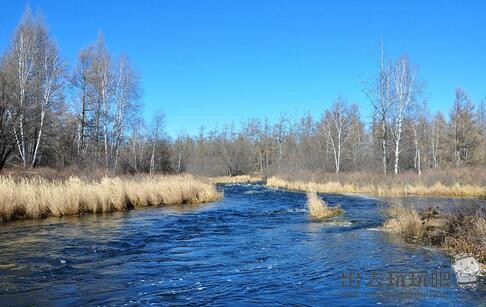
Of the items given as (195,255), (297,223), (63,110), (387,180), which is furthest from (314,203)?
(63,110)

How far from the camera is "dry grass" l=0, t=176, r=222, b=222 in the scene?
16.8 m

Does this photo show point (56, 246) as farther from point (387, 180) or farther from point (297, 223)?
point (387, 180)

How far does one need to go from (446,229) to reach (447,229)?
0.21ft

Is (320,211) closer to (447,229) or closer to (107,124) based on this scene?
(447,229)

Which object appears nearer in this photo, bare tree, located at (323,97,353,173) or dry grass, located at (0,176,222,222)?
dry grass, located at (0,176,222,222)

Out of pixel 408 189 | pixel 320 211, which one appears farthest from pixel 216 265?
pixel 408 189

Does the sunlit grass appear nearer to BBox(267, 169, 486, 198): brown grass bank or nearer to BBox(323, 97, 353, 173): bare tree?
BBox(267, 169, 486, 198): brown grass bank

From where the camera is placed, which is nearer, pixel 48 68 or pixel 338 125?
pixel 48 68

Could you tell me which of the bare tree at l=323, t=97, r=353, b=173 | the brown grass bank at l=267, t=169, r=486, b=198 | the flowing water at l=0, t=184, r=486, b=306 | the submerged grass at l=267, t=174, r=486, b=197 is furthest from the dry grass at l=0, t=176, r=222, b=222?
the bare tree at l=323, t=97, r=353, b=173

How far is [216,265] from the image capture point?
9477mm

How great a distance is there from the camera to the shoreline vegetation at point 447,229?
30.6ft

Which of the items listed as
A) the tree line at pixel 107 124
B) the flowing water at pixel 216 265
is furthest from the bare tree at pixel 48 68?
the flowing water at pixel 216 265

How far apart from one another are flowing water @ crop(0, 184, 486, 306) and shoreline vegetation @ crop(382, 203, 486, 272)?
18.3 inches

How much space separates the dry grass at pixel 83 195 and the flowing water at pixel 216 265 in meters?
1.25
